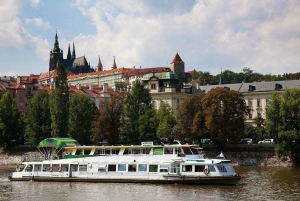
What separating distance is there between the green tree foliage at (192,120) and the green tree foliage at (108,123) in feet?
40.8

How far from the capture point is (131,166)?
64188 mm

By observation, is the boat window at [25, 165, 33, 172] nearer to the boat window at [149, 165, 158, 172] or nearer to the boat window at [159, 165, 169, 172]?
the boat window at [149, 165, 158, 172]

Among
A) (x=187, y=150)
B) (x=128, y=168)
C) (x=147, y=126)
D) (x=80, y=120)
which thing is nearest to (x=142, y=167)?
(x=128, y=168)

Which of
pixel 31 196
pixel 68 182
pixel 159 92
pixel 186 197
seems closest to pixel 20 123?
pixel 159 92

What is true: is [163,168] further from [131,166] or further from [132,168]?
[131,166]

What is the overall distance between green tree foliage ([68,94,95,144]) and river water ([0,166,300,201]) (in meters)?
36.7

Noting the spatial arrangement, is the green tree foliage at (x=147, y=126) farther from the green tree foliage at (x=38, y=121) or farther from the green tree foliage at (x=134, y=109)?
the green tree foliage at (x=38, y=121)

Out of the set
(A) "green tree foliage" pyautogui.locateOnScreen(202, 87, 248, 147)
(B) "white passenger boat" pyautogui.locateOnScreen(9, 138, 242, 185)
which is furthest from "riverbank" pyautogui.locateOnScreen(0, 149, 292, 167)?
(B) "white passenger boat" pyautogui.locateOnScreen(9, 138, 242, 185)

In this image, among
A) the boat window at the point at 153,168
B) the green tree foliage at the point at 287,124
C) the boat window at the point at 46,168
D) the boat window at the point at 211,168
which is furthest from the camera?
the green tree foliage at the point at 287,124

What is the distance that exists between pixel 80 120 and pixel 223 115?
26849 mm

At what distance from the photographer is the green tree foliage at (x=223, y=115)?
309 feet

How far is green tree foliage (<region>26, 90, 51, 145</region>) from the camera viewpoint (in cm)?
10588

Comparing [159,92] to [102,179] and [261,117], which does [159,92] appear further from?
[102,179]

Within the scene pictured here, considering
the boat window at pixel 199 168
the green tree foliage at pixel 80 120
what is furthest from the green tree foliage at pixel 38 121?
the boat window at pixel 199 168
